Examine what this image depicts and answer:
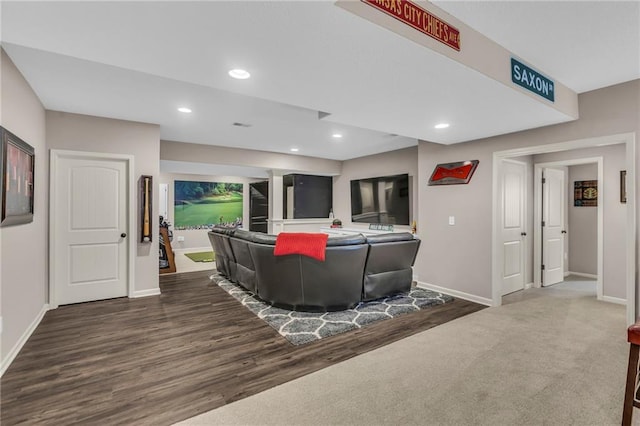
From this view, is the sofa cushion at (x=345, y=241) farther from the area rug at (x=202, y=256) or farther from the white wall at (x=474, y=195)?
the area rug at (x=202, y=256)

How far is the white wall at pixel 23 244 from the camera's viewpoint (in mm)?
2311

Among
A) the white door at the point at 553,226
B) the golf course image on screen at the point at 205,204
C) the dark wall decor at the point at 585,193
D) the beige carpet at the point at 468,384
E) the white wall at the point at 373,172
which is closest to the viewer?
the beige carpet at the point at 468,384

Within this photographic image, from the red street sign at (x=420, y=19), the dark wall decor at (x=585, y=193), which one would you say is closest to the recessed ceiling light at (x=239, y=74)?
the red street sign at (x=420, y=19)

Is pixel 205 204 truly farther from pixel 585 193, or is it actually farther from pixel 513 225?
pixel 585 193

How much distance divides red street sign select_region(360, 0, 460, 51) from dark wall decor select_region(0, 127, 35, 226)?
8.73ft

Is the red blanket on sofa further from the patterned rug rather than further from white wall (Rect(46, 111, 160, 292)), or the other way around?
white wall (Rect(46, 111, 160, 292))

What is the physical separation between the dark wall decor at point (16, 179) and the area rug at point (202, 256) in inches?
178

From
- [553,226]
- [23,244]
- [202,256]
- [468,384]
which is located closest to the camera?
[468,384]

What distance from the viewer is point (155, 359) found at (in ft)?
8.14

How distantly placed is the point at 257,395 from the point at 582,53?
3440mm

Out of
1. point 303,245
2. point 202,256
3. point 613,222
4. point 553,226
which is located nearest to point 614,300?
point 613,222

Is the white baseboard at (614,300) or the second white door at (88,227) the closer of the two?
the second white door at (88,227)

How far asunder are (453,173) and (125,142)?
452 cm

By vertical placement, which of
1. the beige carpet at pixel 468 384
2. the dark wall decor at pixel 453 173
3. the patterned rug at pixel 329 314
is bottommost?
the beige carpet at pixel 468 384
